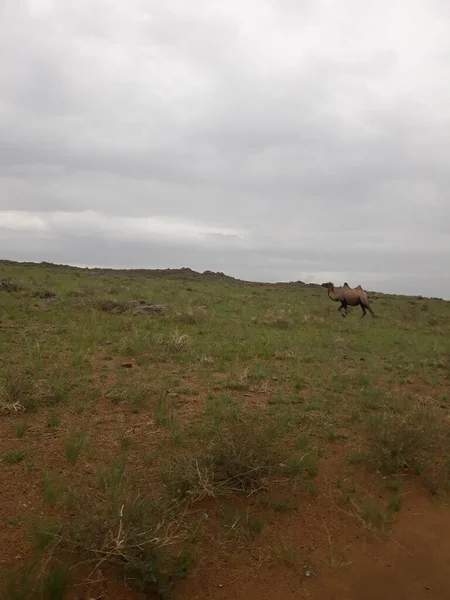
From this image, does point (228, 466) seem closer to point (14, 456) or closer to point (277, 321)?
point (14, 456)

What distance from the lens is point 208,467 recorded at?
5527 mm

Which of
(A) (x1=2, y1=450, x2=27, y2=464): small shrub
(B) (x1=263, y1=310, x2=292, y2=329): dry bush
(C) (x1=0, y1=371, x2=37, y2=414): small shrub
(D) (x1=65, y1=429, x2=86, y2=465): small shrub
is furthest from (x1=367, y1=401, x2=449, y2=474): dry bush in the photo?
(B) (x1=263, y1=310, x2=292, y2=329): dry bush

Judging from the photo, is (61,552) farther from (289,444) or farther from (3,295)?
(3,295)

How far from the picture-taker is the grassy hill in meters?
4.20

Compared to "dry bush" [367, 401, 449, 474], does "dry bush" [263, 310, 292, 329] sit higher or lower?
higher

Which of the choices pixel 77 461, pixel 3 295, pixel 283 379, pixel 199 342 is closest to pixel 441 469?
pixel 283 379

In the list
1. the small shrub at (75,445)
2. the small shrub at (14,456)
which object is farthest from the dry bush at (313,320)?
the small shrub at (14,456)

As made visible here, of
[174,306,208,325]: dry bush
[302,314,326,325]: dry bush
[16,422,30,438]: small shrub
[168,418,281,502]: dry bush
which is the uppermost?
[302,314,326,325]: dry bush

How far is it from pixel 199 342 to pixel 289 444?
6.35 meters

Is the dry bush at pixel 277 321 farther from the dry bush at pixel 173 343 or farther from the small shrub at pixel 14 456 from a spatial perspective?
the small shrub at pixel 14 456

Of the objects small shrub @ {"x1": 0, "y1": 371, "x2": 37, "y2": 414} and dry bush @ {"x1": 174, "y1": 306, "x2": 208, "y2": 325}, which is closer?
small shrub @ {"x1": 0, "y1": 371, "x2": 37, "y2": 414}

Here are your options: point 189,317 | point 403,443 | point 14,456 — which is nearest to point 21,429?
point 14,456

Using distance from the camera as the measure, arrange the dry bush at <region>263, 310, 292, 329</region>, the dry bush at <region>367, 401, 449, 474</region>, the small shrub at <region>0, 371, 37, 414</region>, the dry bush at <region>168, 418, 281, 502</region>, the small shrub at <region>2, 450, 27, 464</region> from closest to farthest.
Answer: the dry bush at <region>168, 418, 281, 502</region> < the small shrub at <region>2, 450, 27, 464</region> < the dry bush at <region>367, 401, 449, 474</region> < the small shrub at <region>0, 371, 37, 414</region> < the dry bush at <region>263, 310, 292, 329</region>

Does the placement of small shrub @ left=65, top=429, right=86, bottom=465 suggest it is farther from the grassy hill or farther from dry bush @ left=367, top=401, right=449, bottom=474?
dry bush @ left=367, top=401, right=449, bottom=474
